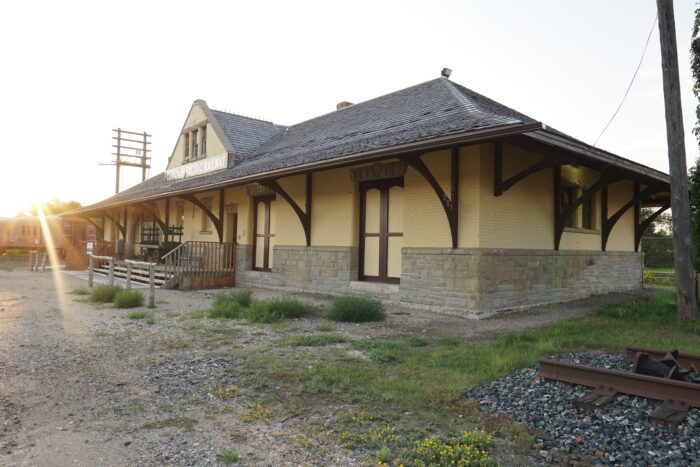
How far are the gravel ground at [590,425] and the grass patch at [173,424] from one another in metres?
2.23

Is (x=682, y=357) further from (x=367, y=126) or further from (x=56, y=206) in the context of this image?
(x=56, y=206)

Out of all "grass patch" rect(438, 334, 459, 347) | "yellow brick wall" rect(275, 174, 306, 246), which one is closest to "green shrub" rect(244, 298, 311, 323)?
"grass patch" rect(438, 334, 459, 347)

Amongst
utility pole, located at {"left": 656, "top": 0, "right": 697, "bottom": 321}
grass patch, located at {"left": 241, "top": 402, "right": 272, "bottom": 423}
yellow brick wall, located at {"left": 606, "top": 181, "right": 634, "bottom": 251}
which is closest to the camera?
grass patch, located at {"left": 241, "top": 402, "right": 272, "bottom": 423}

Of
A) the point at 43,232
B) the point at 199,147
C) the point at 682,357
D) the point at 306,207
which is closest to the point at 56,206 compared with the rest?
the point at 43,232

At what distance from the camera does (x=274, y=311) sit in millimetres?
7961

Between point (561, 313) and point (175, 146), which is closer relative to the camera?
point (561, 313)

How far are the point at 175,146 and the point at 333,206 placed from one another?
13.7m

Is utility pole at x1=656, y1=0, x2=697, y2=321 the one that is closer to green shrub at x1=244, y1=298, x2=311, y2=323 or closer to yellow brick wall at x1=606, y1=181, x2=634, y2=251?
green shrub at x1=244, y1=298, x2=311, y2=323

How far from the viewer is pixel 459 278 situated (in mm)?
8781

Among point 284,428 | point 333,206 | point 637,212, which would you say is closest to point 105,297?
point 333,206

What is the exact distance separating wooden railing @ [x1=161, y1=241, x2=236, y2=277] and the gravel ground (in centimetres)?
1130

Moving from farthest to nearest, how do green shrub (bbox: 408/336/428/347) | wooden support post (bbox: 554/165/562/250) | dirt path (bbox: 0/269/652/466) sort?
wooden support post (bbox: 554/165/562/250), green shrub (bbox: 408/336/428/347), dirt path (bbox: 0/269/652/466)

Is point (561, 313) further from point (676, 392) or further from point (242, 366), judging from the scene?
Result: point (242, 366)

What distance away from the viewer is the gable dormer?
723 inches
